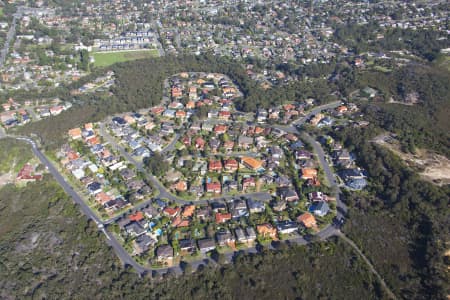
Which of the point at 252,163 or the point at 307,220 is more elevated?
the point at 252,163

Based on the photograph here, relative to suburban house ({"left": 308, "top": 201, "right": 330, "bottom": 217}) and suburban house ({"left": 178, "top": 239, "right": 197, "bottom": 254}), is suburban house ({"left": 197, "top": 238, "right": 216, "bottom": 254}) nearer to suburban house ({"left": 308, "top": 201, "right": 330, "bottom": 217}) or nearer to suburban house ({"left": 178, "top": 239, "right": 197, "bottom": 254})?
suburban house ({"left": 178, "top": 239, "right": 197, "bottom": 254})

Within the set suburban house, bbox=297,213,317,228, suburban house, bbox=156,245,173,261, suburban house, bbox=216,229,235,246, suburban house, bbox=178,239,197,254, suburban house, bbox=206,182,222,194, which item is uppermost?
suburban house, bbox=297,213,317,228

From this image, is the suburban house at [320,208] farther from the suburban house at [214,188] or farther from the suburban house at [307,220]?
the suburban house at [214,188]

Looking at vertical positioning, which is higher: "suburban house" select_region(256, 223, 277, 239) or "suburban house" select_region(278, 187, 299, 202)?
"suburban house" select_region(278, 187, 299, 202)

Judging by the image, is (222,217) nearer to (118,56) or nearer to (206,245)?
(206,245)

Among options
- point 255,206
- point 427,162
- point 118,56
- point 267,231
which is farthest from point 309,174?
point 118,56

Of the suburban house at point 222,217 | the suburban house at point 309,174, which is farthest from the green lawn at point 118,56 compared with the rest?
the suburban house at point 222,217

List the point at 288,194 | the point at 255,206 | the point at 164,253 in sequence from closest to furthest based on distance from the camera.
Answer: the point at 164,253 → the point at 255,206 → the point at 288,194

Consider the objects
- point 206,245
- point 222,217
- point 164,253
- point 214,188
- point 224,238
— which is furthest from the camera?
point 214,188

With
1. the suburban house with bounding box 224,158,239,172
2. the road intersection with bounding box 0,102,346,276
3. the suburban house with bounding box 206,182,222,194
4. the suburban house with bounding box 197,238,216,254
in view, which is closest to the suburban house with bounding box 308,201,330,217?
the road intersection with bounding box 0,102,346,276
